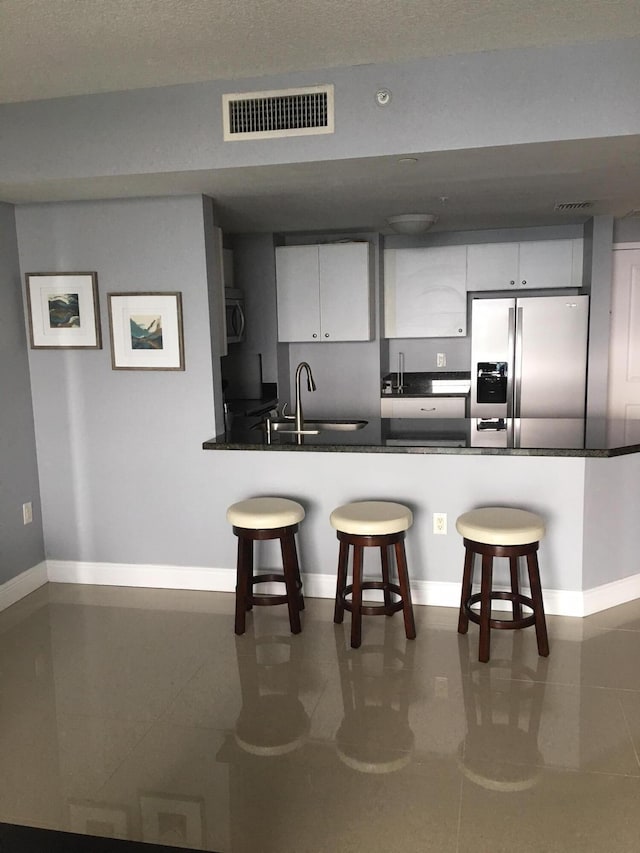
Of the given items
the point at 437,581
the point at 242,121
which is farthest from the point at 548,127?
the point at 437,581

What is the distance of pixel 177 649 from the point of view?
3246 mm

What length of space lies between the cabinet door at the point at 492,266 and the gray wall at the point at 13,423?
3338 millimetres

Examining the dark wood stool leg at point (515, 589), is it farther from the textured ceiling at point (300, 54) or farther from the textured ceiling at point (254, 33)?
the textured ceiling at point (254, 33)

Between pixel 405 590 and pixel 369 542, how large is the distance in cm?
30

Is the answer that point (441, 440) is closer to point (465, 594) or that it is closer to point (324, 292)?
point (465, 594)

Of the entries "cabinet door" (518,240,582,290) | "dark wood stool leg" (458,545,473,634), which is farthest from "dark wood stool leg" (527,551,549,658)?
"cabinet door" (518,240,582,290)

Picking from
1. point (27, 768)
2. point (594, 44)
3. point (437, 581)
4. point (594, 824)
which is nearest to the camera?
point (594, 824)

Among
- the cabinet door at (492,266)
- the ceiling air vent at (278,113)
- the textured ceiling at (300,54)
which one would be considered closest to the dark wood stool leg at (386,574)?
the textured ceiling at (300,54)

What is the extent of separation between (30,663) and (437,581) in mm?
1988

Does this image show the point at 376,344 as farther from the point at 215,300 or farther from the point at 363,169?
the point at 363,169

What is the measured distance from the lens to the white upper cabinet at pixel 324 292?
17.9ft

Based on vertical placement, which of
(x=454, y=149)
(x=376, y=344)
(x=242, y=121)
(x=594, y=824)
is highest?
(x=242, y=121)

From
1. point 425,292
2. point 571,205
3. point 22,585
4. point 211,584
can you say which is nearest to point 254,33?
point 571,205

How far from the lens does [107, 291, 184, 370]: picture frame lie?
3.70 meters
